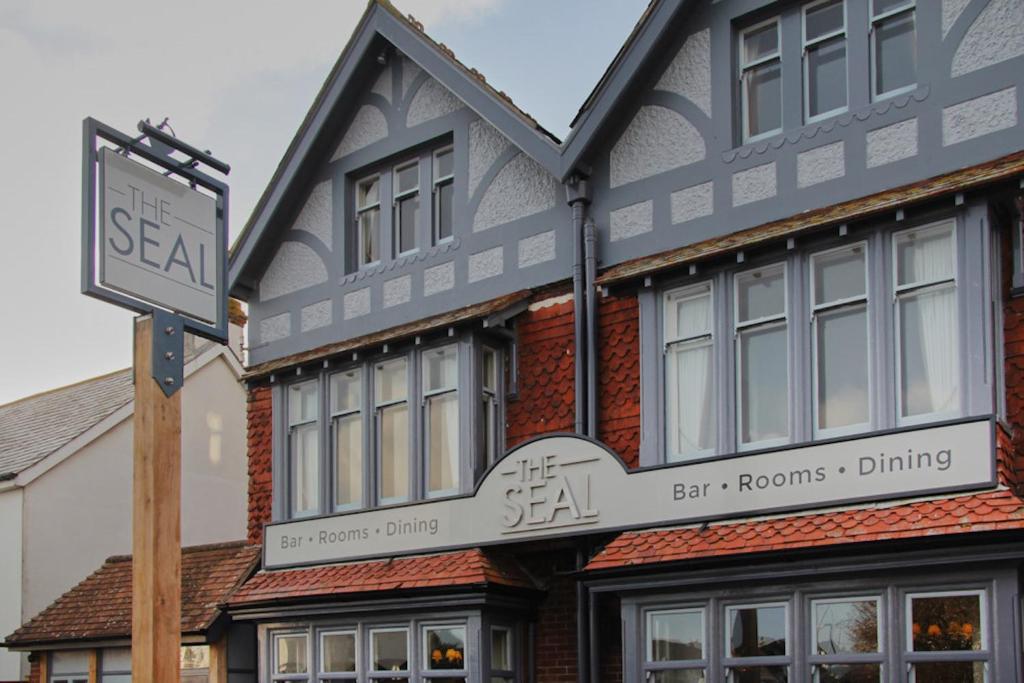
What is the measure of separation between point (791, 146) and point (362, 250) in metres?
6.25

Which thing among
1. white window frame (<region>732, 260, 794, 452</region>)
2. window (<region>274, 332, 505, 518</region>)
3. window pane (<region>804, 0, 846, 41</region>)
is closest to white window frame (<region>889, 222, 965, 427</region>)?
white window frame (<region>732, 260, 794, 452</region>)

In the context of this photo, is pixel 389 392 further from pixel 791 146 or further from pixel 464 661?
pixel 791 146

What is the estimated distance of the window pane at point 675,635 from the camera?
1327 cm

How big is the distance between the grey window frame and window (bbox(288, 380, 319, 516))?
5.00 meters

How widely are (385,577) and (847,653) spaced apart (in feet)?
18.0

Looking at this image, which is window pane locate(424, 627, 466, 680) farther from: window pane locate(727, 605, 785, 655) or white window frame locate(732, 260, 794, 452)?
A: white window frame locate(732, 260, 794, 452)

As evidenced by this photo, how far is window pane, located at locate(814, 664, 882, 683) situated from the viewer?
39.5ft

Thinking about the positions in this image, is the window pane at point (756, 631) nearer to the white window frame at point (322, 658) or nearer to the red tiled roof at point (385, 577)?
the red tiled roof at point (385, 577)

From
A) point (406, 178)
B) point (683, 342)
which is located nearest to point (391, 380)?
point (406, 178)

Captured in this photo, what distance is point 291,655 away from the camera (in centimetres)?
1692

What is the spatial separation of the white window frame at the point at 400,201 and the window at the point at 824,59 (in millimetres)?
5248

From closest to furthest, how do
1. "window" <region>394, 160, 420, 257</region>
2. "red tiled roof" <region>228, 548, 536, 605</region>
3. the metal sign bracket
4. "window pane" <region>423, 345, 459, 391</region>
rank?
the metal sign bracket, "red tiled roof" <region>228, 548, 536, 605</region>, "window pane" <region>423, 345, 459, 391</region>, "window" <region>394, 160, 420, 257</region>

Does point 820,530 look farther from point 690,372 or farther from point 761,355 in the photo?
point 690,372

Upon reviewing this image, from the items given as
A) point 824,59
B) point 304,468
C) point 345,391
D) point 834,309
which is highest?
point 824,59
